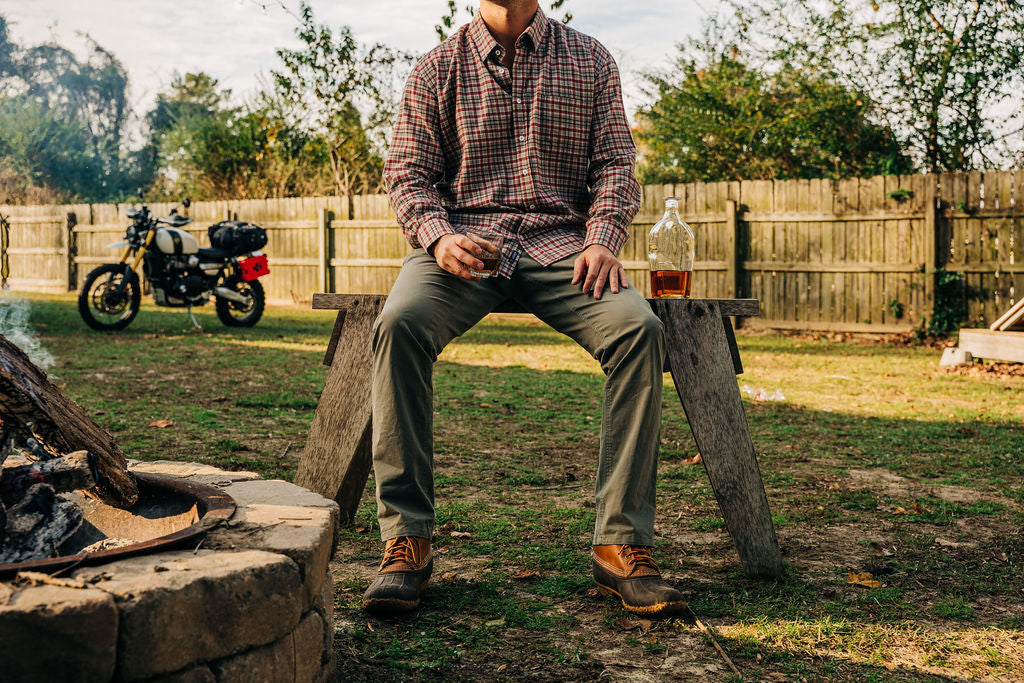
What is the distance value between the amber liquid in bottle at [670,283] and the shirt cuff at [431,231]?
0.67 meters

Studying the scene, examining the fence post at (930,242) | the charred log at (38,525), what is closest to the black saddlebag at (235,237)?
the fence post at (930,242)

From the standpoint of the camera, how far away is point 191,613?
4.18ft

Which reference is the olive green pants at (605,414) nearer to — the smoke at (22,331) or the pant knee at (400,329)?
the pant knee at (400,329)

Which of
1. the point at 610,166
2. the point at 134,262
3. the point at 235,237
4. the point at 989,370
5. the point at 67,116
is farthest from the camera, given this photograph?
the point at 67,116

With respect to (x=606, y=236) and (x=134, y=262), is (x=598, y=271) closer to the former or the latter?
(x=606, y=236)

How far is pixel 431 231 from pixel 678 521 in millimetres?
1347

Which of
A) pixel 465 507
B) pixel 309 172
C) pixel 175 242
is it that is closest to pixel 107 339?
pixel 175 242

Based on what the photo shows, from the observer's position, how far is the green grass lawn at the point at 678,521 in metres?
1.89

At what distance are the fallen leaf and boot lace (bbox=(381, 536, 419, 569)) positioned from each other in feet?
3.91

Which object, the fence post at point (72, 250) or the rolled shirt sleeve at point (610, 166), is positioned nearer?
the rolled shirt sleeve at point (610, 166)

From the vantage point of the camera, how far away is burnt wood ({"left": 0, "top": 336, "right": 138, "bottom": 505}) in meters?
1.64

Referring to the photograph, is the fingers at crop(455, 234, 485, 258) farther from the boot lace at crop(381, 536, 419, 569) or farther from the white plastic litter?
the white plastic litter

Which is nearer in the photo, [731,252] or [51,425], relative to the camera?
[51,425]

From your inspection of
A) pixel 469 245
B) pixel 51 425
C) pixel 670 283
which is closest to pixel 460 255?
pixel 469 245
